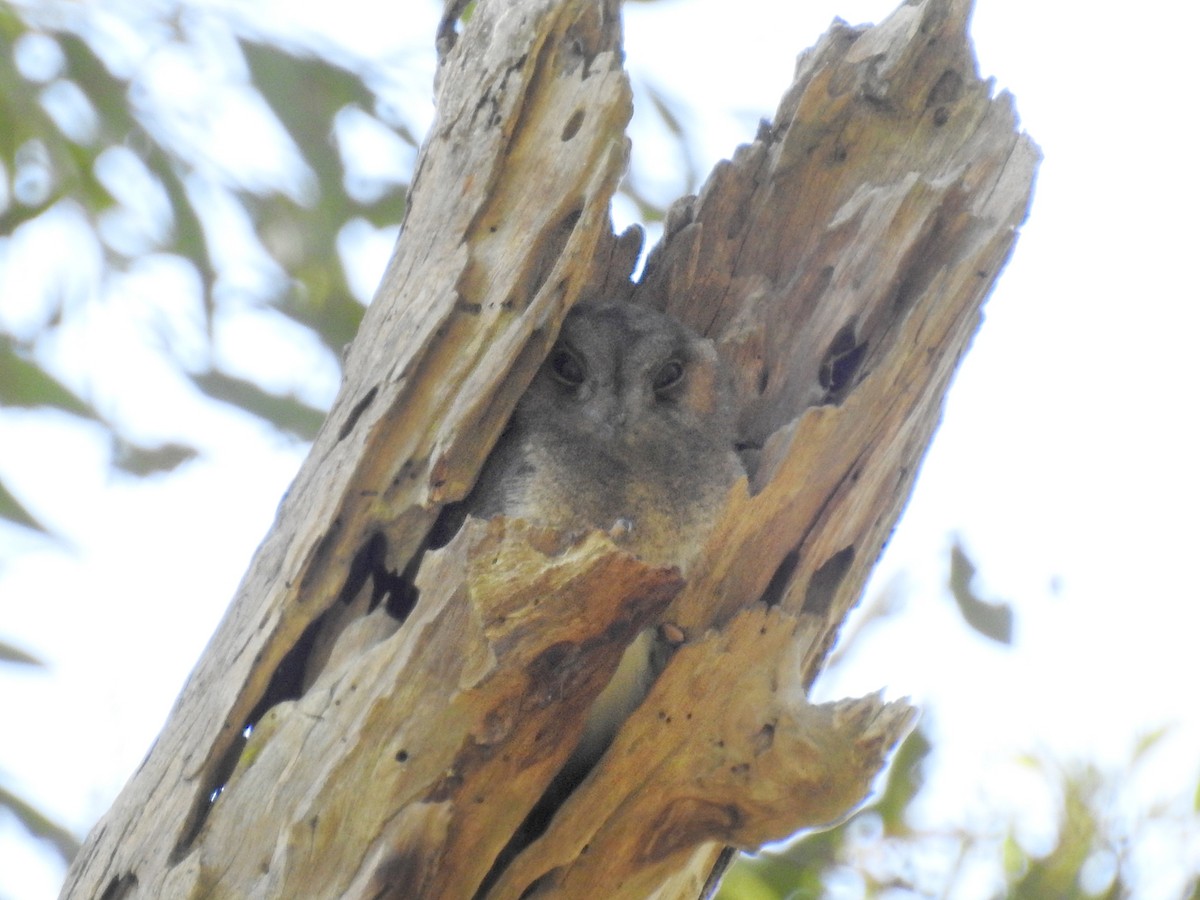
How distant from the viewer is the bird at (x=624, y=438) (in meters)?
2.62

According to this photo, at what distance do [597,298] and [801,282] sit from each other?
50 cm

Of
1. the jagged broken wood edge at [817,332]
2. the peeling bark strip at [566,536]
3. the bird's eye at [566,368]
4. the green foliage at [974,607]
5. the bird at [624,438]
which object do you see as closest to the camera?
the peeling bark strip at [566,536]

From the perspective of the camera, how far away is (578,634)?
6.27ft

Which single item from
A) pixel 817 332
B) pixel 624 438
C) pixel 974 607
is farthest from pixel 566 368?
pixel 974 607

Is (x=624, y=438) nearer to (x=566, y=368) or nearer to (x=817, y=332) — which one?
(x=566, y=368)

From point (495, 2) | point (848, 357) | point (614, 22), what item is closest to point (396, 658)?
point (848, 357)

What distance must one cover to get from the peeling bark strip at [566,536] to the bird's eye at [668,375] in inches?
5.3

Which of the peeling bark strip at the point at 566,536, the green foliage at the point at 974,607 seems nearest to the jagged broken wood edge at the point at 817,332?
the peeling bark strip at the point at 566,536

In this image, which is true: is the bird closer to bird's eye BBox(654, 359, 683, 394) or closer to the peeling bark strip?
bird's eye BBox(654, 359, 683, 394)

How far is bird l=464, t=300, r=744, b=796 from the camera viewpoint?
262 centimetres

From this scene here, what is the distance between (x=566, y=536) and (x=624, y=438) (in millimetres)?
429

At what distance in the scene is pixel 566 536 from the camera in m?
2.37

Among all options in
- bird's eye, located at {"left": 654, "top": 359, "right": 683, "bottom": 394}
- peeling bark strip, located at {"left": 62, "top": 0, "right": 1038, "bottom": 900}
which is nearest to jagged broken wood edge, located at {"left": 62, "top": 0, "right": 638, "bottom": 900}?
peeling bark strip, located at {"left": 62, "top": 0, "right": 1038, "bottom": 900}

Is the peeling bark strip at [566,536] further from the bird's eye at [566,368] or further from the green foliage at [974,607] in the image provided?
the green foliage at [974,607]
